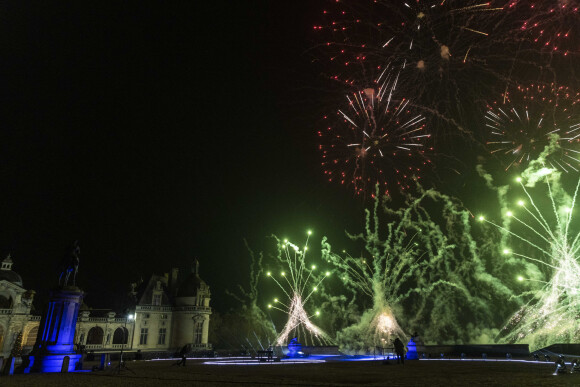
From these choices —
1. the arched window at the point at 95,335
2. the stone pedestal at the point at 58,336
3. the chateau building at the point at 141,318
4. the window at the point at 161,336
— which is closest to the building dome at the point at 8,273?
the chateau building at the point at 141,318

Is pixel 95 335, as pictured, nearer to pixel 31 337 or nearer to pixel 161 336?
pixel 31 337

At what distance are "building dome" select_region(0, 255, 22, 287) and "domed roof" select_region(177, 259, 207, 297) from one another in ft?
70.1

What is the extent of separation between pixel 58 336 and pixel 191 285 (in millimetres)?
38715

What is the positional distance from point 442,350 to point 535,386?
22330 mm

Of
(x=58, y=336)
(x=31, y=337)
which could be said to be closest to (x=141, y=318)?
(x=31, y=337)

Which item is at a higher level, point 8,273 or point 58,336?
point 8,273

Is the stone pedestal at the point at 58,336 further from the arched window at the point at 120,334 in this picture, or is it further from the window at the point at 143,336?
the window at the point at 143,336

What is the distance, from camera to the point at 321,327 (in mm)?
76062

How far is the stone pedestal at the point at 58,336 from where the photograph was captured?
2150 cm

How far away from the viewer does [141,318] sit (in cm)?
5456

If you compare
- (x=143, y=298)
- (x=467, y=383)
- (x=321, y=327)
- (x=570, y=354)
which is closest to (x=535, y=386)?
(x=467, y=383)

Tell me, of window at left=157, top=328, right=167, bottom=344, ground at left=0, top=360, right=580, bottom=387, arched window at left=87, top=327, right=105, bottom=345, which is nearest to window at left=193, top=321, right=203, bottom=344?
window at left=157, top=328, right=167, bottom=344

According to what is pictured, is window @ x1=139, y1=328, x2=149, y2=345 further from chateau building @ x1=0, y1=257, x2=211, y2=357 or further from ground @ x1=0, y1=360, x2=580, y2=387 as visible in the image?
ground @ x1=0, y1=360, x2=580, y2=387

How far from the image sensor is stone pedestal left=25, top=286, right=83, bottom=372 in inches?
846
